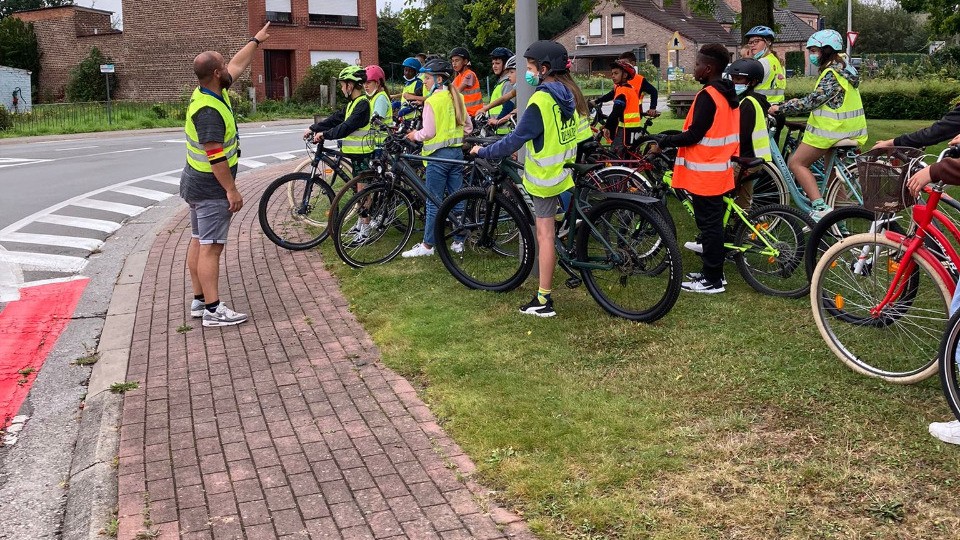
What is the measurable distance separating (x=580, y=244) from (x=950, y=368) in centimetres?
290

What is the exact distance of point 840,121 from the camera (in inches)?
316

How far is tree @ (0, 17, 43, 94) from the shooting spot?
49844 mm

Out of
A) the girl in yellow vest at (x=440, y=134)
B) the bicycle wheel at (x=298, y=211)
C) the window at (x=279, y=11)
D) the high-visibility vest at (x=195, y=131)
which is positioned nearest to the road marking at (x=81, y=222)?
the bicycle wheel at (x=298, y=211)

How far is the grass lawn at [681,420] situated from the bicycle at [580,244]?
26 cm

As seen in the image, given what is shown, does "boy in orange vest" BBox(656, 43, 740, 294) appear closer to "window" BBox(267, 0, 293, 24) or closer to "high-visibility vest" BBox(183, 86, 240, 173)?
"high-visibility vest" BBox(183, 86, 240, 173)

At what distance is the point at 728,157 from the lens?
6.91 meters

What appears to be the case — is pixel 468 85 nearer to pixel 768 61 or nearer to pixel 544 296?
pixel 768 61

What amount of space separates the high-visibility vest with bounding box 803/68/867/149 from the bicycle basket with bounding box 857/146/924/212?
286 cm

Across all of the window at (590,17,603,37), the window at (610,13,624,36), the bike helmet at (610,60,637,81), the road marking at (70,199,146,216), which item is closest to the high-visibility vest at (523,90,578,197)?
the bike helmet at (610,60,637,81)

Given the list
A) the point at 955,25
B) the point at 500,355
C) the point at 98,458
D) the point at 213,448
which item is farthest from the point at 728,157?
the point at 955,25

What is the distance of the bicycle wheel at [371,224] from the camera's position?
8602mm

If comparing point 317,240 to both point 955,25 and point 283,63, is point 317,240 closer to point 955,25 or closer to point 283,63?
point 955,25

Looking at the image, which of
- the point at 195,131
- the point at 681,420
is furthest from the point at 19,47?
the point at 681,420

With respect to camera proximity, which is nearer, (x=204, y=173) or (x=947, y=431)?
(x=947, y=431)
